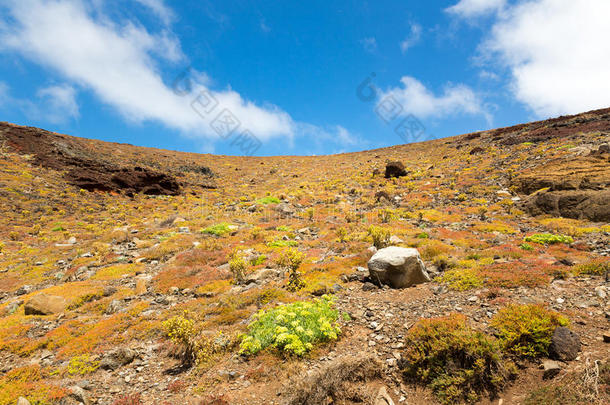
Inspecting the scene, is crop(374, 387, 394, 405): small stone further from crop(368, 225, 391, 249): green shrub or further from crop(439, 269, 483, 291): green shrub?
crop(368, 225, 391, 249): green shrub

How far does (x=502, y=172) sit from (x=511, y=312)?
78.7 ft

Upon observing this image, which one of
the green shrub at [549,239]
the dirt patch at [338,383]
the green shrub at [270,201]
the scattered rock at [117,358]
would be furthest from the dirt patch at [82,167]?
the green shrub at [549,239]

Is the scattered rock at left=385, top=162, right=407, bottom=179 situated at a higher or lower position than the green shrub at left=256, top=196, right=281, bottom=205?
higher

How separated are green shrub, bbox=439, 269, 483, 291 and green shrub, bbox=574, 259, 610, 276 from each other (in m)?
2.60

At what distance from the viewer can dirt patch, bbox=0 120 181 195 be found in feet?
101

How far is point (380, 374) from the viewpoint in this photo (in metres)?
5.41

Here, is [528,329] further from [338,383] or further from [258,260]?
[258,260]

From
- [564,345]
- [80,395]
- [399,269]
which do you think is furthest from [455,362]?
[80,395]

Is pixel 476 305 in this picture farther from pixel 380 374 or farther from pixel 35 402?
pixel 35 402

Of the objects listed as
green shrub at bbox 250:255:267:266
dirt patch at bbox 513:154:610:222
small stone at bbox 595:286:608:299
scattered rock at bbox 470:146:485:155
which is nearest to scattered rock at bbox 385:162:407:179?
scattered rock at bbox 470:146:485:155

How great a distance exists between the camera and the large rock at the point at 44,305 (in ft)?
30.8

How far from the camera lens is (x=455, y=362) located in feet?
16.5

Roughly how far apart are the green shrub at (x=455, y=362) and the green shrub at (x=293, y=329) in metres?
1.79

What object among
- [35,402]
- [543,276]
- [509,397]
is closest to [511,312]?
[509,397]
